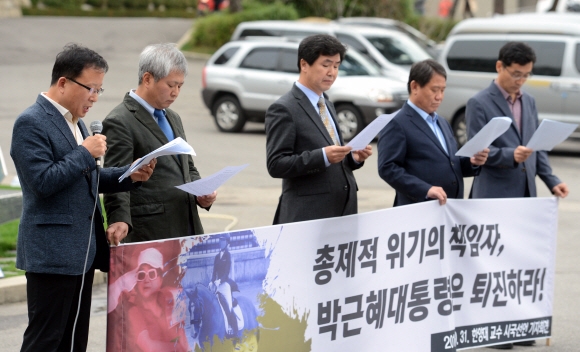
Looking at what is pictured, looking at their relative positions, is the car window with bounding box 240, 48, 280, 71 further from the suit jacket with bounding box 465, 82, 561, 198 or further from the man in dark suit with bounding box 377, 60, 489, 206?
the man in dark suit with bounding box 377, 60, 489, 206

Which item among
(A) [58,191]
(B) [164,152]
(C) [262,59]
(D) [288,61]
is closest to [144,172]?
(B) [164,152]

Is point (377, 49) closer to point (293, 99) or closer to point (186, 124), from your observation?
point (186, 124)

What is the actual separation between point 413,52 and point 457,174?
1393 centimetres

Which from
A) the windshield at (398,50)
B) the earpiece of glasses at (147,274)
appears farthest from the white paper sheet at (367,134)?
the windshield at (398,50)

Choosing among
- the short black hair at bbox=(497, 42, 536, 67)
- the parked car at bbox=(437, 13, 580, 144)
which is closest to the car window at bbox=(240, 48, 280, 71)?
the parked car at bbox=(437, 13, 580, 144)

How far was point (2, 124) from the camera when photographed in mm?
17406

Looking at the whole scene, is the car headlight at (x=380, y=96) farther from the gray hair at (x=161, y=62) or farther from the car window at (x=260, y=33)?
the gray hair at (x=161, y=62)

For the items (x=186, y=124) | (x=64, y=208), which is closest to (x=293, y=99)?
(x=64, y=208)

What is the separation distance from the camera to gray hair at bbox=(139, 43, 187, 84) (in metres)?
4.40

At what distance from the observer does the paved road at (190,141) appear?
689 cm

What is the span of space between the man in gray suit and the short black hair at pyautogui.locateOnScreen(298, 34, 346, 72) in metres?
1.57

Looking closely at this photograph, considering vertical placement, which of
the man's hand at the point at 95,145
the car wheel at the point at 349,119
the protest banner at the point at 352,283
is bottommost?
the car wheel at the point at 349,119

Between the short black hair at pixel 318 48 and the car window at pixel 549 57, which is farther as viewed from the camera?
the car window at pixel 549 57

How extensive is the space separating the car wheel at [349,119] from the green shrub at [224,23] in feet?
48.7
